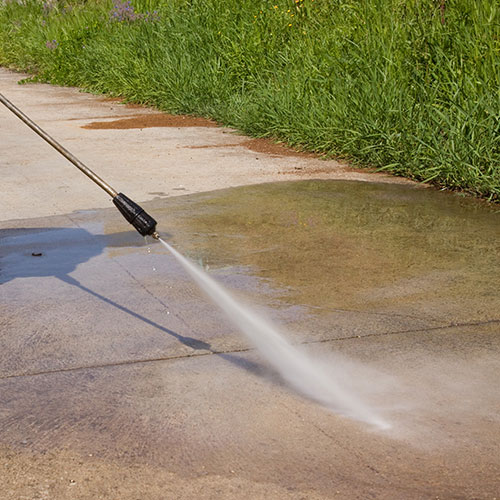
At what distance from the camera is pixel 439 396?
3365 mm

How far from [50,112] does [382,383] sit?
8349 mm

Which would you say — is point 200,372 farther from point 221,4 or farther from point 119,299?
point 221,4

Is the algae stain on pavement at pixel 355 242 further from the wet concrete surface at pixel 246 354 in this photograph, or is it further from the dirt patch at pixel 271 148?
the dirt patch at pixel 271 148

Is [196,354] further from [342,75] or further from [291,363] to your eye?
[342,75]

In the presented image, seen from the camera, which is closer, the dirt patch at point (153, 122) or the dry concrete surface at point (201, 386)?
the dry concrete surface at point (201, 386)

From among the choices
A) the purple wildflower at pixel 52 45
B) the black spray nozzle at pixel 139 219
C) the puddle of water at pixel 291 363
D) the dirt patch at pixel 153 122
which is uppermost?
the black spray nozzle at pixel 139 219

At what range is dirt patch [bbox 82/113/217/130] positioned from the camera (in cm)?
986

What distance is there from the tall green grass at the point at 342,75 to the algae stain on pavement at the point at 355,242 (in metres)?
0.49

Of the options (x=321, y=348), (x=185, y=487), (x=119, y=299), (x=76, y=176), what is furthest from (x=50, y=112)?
(x=185, y=487)

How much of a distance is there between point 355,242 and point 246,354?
1.75 metres

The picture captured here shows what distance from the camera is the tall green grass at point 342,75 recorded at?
689cm

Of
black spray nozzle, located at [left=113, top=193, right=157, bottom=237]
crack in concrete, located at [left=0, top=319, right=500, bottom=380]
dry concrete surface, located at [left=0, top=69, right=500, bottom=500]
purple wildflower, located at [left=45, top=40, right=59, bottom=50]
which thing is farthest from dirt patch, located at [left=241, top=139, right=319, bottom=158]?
purple wildflower, located at [left=45, top=40, right=59, bottom=50]

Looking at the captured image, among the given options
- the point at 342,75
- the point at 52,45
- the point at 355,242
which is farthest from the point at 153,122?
the point at 52,45

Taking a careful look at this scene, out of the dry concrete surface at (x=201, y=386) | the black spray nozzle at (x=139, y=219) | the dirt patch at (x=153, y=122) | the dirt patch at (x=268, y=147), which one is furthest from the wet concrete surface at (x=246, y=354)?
the dirt patch at (x=153, y=122)
